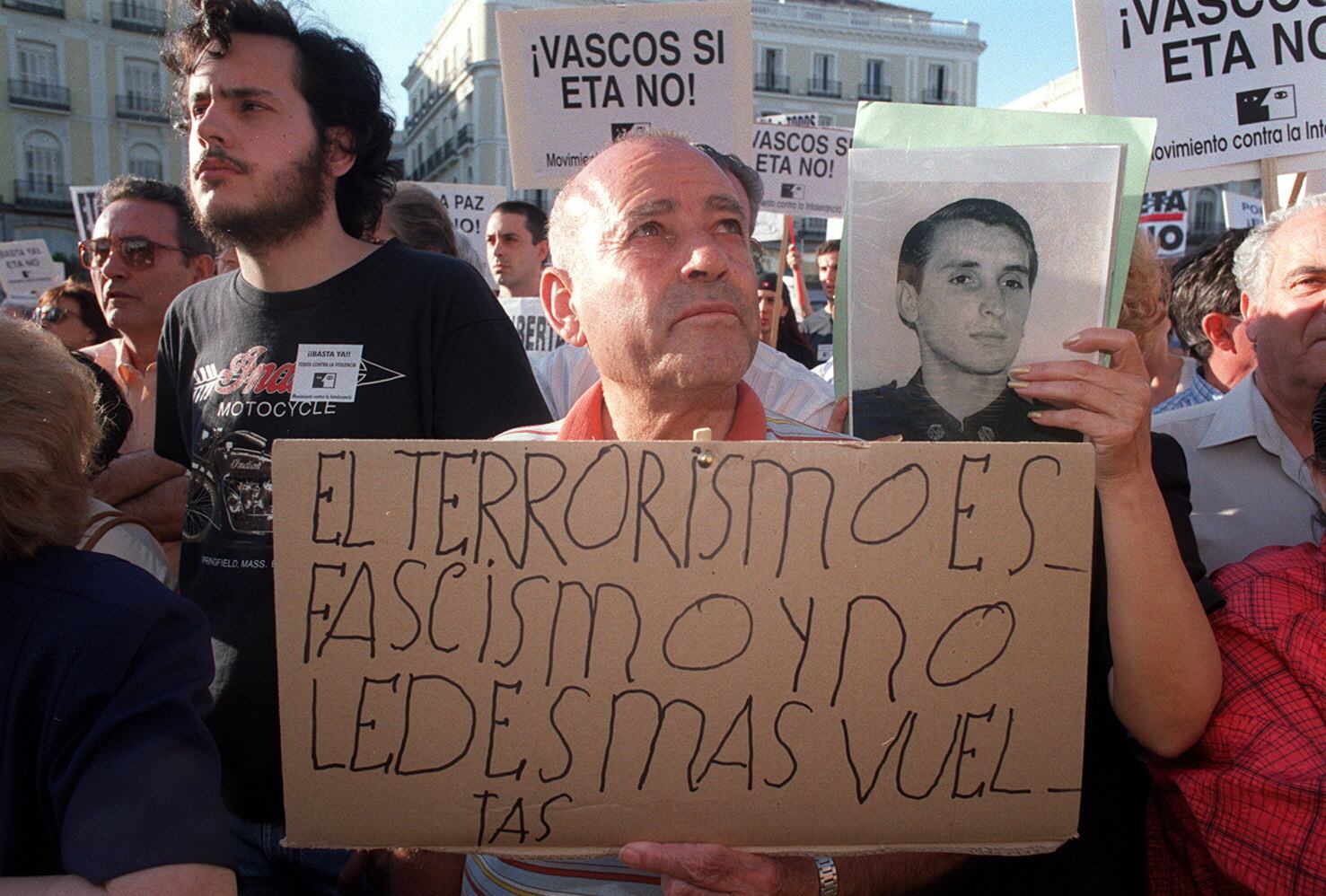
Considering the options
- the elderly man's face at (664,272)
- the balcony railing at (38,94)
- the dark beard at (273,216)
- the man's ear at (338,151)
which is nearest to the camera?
the elderly man's face at (664,272)

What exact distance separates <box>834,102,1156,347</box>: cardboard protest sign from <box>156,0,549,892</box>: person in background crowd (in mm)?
819

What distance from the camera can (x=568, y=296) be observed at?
194 centimetres

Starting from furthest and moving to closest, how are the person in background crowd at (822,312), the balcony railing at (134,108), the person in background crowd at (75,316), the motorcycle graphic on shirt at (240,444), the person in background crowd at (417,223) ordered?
the balcony railing at (134,108) < the person in background crowd at (822,312) < the person in background crowd at (75,316) < the person in background crowd at (417,223) < the motorcycle graphic on shirt at (240,444)

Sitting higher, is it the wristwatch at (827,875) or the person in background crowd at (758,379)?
the person in background crowd at (758,379)

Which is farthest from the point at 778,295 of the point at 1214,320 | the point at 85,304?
the point at 85,304

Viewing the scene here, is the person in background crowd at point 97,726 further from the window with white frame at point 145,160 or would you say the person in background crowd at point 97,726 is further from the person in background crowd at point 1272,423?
the window with white frame at point 145,160

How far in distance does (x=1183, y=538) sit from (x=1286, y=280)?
802 millimetres

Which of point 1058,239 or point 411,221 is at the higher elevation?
point 411,221

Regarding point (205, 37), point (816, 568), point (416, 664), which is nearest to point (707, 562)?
point (816, 568)

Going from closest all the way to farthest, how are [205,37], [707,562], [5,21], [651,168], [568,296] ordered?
[707,562] → [651,168] → [568,296] → [205,37] → [5,21]

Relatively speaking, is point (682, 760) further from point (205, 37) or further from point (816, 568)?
point (205, 37)

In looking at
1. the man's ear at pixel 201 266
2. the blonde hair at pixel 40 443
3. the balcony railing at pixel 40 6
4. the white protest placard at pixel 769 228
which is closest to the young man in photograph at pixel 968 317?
the blonde hair at pixel 40 443

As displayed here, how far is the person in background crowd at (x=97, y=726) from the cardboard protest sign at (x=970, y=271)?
1057mm

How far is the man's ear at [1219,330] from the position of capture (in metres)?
2.88
